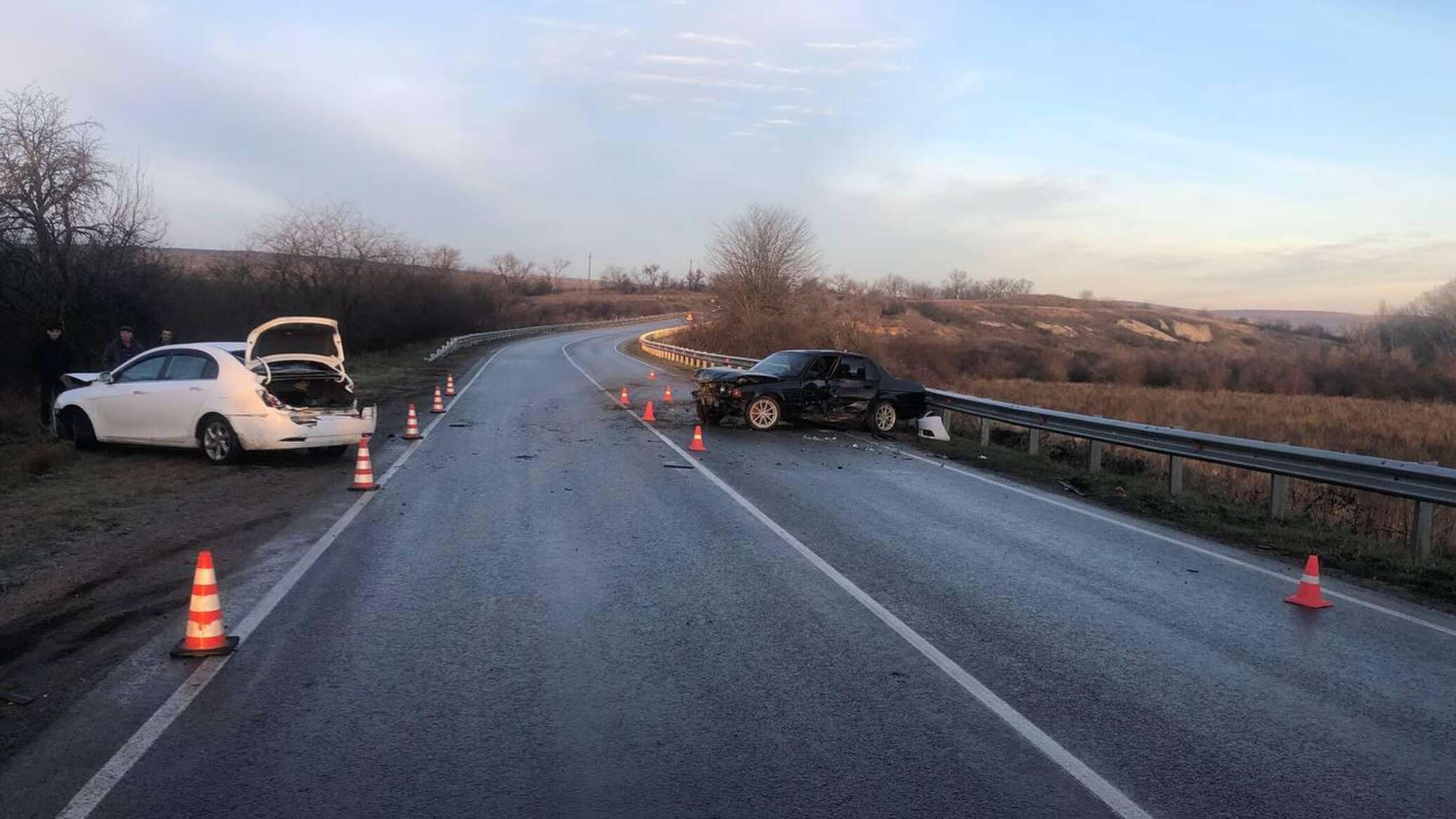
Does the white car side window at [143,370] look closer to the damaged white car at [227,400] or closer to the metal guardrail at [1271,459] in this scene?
the damaged white car at [227,400]

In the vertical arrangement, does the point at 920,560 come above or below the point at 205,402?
below

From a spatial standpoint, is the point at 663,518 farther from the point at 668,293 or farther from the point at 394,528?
the point at 668,293

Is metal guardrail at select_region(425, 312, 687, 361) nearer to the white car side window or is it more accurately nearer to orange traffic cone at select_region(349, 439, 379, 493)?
the white car side window

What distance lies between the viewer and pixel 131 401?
42.8 ft

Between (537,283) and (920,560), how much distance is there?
491 feet

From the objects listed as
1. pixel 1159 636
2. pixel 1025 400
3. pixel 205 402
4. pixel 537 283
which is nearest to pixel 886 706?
pixel 1159 636

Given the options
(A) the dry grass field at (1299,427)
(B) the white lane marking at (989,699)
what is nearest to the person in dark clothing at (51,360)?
(B) the white lane marking at (989,699)

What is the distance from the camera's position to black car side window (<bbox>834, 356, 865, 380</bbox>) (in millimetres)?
19141

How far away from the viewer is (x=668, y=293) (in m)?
157

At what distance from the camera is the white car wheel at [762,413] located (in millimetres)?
18750

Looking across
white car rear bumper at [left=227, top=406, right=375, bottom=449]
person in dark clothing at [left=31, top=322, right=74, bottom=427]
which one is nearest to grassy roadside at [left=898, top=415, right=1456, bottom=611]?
white car rear bumper at [left=227, top=406, right=375, bottom=449]

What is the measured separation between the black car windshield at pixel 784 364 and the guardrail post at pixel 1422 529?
423 inches

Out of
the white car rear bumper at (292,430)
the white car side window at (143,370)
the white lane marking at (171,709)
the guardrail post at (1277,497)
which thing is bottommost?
the guardrail post at (1277,497)

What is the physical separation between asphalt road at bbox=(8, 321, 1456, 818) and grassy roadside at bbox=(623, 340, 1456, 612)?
0.71m
